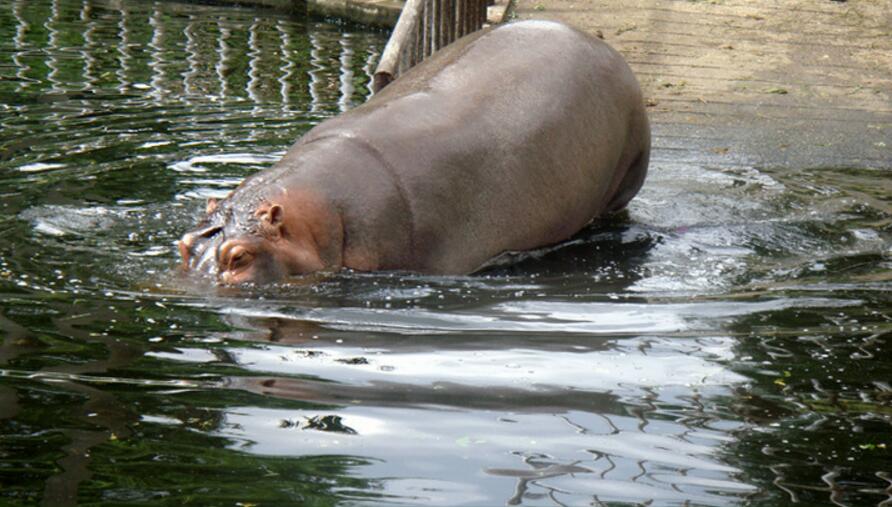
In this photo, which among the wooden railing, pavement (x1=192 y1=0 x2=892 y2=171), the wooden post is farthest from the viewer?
pavement (x1=192 y1=0 x2=892 y2=171)

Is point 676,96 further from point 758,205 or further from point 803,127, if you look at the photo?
point 758,205

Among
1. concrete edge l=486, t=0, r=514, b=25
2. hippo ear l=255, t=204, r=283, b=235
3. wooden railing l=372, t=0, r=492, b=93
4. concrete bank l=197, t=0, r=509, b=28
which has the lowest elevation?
concrete bank l=197, t=0, r=509, b=28

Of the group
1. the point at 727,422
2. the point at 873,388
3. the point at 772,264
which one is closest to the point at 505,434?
the point at 727,422

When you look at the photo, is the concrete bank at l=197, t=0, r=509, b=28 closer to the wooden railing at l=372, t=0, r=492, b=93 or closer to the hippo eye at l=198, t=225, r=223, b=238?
the wooden railing at l=372, t=0, r=492, b=93

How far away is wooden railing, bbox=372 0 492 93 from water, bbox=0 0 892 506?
0.91 m

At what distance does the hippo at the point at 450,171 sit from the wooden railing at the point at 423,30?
2.61 ft

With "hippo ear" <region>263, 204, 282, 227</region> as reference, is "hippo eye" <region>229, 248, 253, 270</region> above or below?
below

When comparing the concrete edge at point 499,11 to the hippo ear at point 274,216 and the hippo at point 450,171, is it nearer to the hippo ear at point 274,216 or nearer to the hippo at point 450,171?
the hippo at point 450,171

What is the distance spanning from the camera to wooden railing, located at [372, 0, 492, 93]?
6918mm

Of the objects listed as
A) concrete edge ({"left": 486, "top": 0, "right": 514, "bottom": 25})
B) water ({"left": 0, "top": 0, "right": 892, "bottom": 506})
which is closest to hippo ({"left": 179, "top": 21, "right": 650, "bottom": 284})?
water ({"left": 0, "top": 0, "right": 892, "bottom": 506})

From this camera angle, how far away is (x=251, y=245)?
16.4ft

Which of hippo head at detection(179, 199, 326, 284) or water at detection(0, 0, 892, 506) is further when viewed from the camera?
hippo head at detection(179, 199, 326, 284)

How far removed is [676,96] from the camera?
8742 millimetres

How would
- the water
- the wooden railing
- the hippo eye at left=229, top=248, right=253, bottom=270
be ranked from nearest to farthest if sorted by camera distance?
the water < the hippo eye at left=229, top=248, right=253, bottom=270 < the wooden railing
